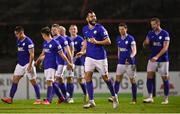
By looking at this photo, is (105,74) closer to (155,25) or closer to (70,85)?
(155,25)

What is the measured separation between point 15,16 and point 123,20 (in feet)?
14.1

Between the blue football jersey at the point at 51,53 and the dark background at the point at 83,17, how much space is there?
6.33 meters

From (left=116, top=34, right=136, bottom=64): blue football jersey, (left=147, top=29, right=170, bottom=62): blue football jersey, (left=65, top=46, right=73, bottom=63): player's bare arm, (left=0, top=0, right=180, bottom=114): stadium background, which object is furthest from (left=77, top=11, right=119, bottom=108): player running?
(left=0, top=0, right=180, bottom=114): stadium background

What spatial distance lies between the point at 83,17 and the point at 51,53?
7.72 metres

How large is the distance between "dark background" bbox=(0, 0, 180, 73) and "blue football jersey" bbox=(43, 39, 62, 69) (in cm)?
633

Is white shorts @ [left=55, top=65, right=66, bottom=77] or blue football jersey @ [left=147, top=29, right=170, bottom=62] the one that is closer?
blue football jersey @ [left=147, top=29, right=170, bottom=62]

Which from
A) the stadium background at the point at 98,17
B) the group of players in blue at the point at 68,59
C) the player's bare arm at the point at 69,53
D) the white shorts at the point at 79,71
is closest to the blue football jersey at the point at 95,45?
the group of players in blue at the point at 68,59

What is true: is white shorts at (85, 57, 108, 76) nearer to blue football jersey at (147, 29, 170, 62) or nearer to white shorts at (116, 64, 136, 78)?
white shorts at (116, 64, 136, 78)

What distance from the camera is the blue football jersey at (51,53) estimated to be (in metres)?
15.0

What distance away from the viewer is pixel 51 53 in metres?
15.2

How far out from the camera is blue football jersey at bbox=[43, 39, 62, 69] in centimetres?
1502

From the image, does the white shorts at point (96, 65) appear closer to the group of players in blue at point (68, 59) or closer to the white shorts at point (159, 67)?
the group of players in blue at point (68, 59)

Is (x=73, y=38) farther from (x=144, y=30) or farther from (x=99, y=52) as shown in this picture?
(x=144, y=30)

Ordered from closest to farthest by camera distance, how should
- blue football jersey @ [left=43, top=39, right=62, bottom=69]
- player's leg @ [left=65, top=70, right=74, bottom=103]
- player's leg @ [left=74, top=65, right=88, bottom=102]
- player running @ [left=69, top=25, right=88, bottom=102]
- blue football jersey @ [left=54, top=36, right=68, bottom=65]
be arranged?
blue football jersey @ [left=43, top=39, right=62, bottom=69], blue football jersey @ [left=54, top=36, right=68, bottom=65], player's leg @ [left=65, top=70, right=74, bottom=103], player's leg @ [left=74, top=65, right=88, bottom=102], player running @ [left=69, top=25, right=88, bottom=102]
